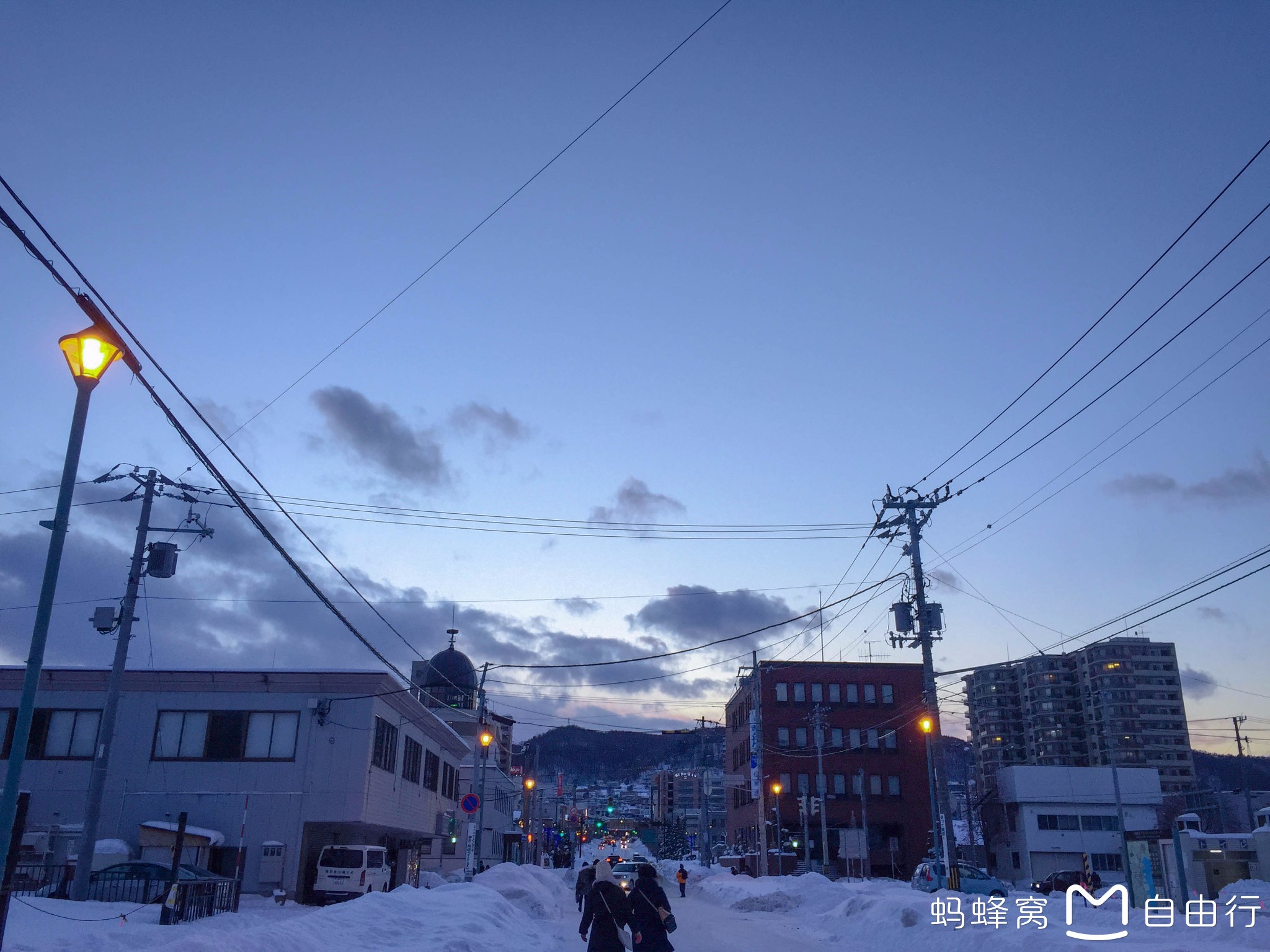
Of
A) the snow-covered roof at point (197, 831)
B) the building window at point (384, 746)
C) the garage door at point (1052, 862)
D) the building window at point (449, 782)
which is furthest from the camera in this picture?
the garage door at point (1052, 862)

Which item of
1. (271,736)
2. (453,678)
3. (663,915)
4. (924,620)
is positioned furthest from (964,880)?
(453,678)

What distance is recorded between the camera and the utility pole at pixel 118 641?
21641mm

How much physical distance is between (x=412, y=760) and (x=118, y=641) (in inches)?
777

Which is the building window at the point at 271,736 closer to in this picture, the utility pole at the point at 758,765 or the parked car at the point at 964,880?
the parked car at the point at 964,880

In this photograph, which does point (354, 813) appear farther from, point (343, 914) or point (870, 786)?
point (870, 786)

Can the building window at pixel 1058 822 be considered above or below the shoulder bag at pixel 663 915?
below

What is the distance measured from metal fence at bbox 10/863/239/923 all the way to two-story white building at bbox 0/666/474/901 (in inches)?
252

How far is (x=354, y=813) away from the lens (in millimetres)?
31156

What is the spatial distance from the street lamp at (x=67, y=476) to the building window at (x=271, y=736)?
935 inches

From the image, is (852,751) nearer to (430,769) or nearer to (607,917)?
(430,769)

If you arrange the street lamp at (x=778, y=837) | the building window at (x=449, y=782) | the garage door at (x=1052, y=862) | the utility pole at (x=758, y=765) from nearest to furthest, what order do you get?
the building window at (x=449, y=782), the utility pole at (x=758, y=765), the street lamp at (x=778, y=837), the garage door at (x=1052, y=862)

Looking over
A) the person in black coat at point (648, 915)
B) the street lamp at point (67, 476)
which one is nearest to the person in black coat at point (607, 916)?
the person in black coat at point (648, 915)

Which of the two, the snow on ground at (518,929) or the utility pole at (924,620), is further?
the utility pole at (924,620)

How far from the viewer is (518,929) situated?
20.8m
